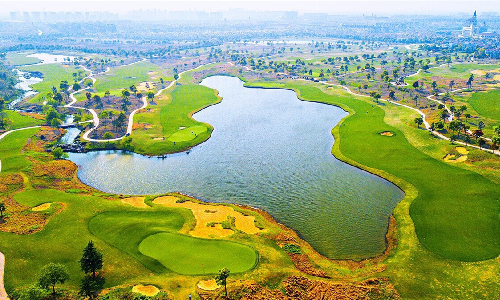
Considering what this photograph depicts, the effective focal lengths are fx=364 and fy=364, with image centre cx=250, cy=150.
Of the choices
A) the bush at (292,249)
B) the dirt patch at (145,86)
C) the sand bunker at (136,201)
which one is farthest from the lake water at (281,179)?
the dirt patch at (145,86)

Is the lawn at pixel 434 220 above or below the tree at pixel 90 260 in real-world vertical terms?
below

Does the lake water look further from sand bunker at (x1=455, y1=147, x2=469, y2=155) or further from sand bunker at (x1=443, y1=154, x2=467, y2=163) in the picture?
sand bunker at (x1=455, y1=147, x2=469, y2=155)

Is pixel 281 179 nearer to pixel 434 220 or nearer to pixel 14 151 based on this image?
pixel 434 220

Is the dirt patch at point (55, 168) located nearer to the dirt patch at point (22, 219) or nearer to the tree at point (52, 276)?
the dirt patch at point (22, 219)

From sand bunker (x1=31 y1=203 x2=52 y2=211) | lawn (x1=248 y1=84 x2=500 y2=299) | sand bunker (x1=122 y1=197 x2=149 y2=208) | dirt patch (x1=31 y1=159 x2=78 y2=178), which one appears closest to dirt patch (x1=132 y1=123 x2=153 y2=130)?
dirt patch (x1=31 y1=159 x2=78 y2=178)

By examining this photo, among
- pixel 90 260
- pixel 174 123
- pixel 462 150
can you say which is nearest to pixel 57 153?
pixel 174 123
